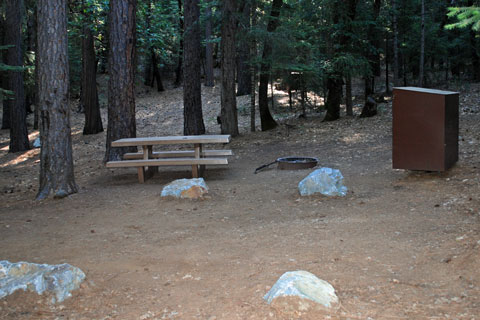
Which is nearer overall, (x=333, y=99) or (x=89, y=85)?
(x=333, y=99)

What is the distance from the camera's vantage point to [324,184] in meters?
7.27

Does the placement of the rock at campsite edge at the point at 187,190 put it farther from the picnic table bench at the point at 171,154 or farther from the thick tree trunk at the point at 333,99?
the thick tree trunk at the point at 333,99

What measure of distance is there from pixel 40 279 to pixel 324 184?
465 cm

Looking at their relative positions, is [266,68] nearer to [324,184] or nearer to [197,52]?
[197,52]

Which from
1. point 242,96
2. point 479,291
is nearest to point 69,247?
point 479,291

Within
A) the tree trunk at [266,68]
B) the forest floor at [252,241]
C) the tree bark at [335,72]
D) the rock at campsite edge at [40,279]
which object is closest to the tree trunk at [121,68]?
the forest floor at [252,241]

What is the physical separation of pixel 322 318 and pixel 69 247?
3.35m

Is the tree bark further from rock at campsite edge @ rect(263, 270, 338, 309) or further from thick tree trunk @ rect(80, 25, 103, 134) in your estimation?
rock at campsite edge @ rect(263, 270, 338, 309)

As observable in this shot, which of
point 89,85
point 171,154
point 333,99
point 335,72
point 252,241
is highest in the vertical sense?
point 335,72

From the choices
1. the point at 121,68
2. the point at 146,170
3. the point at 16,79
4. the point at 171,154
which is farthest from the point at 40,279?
the point at 16,79

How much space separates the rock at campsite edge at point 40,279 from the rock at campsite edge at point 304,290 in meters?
1.64

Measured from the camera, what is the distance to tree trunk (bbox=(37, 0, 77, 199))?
805cm

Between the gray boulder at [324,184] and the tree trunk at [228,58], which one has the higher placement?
the tree trunk at [228,58]

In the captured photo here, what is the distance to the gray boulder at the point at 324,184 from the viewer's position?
7.20 m
